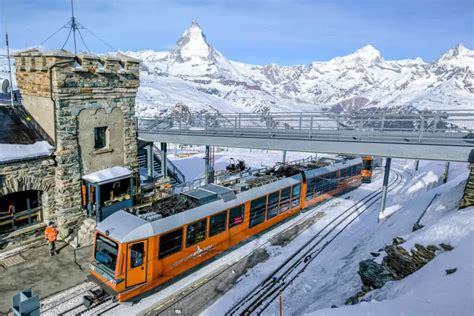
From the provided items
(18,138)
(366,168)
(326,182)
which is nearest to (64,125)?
(18,138)

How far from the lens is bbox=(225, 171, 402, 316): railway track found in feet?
42.5

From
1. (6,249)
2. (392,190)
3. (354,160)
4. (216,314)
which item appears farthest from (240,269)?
(392,190)

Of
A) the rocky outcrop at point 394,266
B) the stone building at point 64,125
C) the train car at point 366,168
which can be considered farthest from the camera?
the train car at point 366,168

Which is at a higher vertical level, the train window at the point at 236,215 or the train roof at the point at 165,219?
the train roof at the point at 165,219

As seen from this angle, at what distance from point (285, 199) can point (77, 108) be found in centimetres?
A: 1231

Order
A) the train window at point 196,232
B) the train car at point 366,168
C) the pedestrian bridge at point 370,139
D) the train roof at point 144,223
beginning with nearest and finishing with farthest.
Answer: the train roof at point 144,223 → the train window at point 196,232 → the pedestrian bridge at point 370,139 → the train car at point 366,168

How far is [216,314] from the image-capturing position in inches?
488

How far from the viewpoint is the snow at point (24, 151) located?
15.2 metres

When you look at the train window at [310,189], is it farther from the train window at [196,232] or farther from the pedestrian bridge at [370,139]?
the train window at [196,232]

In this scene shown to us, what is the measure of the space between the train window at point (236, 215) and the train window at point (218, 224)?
460mm

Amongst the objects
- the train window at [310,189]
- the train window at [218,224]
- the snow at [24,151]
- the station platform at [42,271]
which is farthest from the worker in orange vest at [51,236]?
the train window at [310,189]

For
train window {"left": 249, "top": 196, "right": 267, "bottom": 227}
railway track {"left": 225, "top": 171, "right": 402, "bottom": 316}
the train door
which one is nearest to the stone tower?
the train door

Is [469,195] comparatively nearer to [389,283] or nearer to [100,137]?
[389,283]

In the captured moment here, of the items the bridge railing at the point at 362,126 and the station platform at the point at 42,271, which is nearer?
the station platform at the point at 42,271
